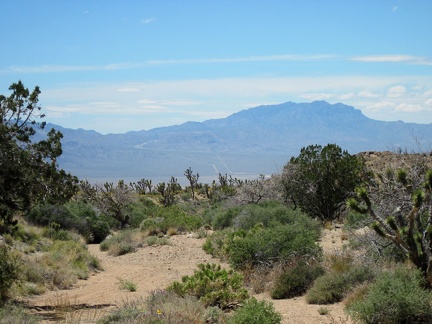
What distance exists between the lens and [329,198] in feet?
85.1

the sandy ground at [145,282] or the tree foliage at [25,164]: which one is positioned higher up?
the tree foliage at [25,164]

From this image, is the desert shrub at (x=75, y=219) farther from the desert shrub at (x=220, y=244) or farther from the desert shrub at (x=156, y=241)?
the desert shrub at (x=220, y=244)

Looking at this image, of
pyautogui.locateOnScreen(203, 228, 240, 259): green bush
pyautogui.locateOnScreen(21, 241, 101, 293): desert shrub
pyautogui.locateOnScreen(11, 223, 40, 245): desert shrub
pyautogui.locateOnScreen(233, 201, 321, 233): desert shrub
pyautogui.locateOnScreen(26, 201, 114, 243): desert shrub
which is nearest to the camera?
pyautogui.locateOnScreen(21, 241, 101, 293): desert shrub

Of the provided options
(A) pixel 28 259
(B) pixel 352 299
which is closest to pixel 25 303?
(A) pixel 28 259

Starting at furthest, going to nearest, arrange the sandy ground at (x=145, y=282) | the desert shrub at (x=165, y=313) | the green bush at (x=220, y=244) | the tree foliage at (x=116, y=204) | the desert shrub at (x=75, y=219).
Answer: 1. the tree foliage at (x=116, y=204)
2. the desert shrub at (x=75, y=219)
3. the green bush at (x=220, y=244)
4. the sandy ground at (x=145, y=282)
5. the desert shrub at (x=165, y=313)

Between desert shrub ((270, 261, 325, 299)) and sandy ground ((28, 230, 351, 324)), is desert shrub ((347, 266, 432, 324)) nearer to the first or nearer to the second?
sandy ground ((28, 230, 351, 324))

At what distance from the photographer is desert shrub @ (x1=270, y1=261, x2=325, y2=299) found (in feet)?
39.2

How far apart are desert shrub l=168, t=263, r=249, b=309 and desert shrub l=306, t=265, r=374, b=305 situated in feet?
4.81

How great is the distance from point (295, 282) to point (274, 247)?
101 inches

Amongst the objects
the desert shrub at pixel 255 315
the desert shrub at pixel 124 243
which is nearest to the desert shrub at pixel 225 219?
the desert shrub at pixel 124 243

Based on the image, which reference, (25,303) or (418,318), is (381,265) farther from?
(25,303)

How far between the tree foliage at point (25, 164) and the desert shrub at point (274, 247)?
538cm

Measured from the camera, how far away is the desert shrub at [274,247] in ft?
46.0

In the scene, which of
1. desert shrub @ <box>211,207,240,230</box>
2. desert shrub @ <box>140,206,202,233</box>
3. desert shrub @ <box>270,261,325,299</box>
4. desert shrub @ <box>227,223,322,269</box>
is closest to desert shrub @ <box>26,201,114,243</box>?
desert shrub @ <box>140,206,202,233</box>
